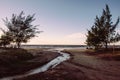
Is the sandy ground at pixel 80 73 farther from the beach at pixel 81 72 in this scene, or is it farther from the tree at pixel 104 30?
the tree at pixel 104 30

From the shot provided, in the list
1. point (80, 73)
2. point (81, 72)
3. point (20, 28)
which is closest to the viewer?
point (80, 73)

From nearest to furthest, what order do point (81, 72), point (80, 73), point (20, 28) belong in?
point (80, 73), point (81, 72), point (20, 28)

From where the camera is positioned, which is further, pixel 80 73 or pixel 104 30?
pixel 104 30

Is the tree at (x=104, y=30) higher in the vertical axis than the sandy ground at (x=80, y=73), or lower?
higher

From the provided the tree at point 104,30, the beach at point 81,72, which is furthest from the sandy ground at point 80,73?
the tree at point 104,30

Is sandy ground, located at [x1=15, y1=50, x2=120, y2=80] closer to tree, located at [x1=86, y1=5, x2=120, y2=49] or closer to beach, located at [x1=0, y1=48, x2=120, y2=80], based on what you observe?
beach, located at [x1=0, y1=48, x2=120, y2=80]

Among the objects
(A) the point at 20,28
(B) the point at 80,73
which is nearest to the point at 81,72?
(B) the point at 80,73

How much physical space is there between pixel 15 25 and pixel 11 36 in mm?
2468

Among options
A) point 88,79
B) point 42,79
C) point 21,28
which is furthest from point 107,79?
point 21,28

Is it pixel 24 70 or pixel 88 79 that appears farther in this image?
pixel 24 70

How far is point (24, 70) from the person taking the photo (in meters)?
23.4

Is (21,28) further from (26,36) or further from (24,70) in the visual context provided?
(24,70)

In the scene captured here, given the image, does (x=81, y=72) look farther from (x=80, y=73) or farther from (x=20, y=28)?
(x=20, y=28)

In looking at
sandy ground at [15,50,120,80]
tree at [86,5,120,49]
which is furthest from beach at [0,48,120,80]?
tree at [86,5,120,49]
